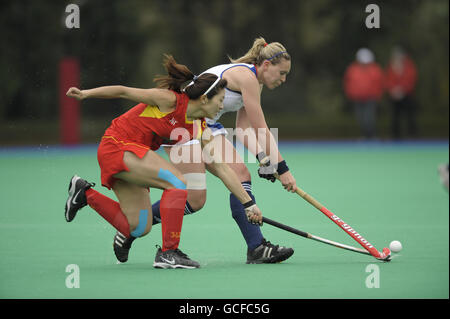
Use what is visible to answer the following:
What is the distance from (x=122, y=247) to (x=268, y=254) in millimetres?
932

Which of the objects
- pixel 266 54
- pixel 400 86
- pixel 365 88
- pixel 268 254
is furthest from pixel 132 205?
pixel 400 86

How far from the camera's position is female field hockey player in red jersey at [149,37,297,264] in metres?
5.64

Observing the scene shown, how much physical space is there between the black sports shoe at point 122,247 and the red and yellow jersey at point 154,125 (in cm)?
63

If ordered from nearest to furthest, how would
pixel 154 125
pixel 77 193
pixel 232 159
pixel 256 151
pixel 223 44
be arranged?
pixel 154 125, pixel 77 193, pixel 232 159, pixel 256 151, pixel 223 44

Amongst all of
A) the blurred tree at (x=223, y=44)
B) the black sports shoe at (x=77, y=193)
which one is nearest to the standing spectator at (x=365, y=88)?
the blurred tree at (x=223, y=44)

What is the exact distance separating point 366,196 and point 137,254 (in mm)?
4010

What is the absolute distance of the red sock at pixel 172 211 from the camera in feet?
17.3

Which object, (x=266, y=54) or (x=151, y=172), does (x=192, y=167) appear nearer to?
(x=151, y=172)

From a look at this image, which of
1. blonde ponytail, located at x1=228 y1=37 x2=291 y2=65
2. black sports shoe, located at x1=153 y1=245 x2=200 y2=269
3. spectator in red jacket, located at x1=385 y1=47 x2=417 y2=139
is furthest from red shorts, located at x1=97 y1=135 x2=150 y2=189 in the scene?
spectator in red jacket, located at x1=385 y1=47 x2=417 y2=139

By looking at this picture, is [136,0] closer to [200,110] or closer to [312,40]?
[312,40]

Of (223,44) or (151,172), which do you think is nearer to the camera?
(151,172)

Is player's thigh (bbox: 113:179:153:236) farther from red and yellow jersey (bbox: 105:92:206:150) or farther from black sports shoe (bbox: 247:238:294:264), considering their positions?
black sports shoe (bbox: 247:238:294:264)

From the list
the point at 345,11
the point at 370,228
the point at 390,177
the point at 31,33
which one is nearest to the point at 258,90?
the point at 370,228

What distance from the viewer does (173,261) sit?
5.29 meters
